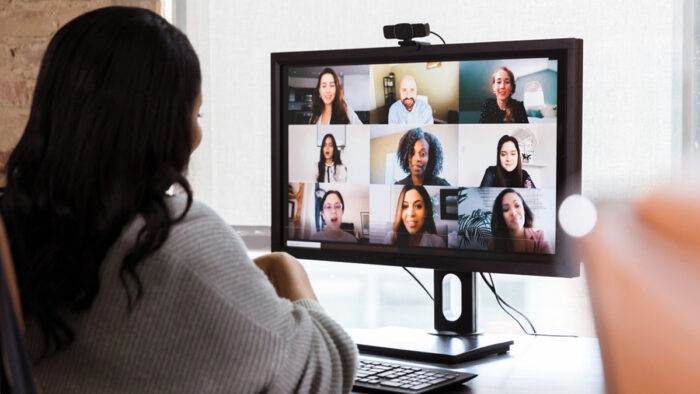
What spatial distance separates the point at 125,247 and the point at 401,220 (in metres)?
0.71

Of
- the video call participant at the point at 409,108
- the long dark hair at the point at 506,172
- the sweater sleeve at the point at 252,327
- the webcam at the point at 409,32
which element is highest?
the webcam at the point at 409,32

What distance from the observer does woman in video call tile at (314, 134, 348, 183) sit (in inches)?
58.4

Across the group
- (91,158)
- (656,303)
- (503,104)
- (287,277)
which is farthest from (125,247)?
(503,104)

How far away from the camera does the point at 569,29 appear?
1.82m

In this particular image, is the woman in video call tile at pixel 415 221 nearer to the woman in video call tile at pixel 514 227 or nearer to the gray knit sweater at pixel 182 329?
the woman in video call tile at pixel 514 227

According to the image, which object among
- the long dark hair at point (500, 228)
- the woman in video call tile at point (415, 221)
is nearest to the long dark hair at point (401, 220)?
the woman in video call tile at point (415, 221)

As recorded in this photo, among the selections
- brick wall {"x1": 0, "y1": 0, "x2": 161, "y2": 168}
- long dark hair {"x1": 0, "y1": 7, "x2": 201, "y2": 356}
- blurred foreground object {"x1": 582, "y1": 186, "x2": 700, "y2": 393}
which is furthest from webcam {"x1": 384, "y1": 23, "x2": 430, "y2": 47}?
blurred foreground object {"x1": 582, "y1": 186, "x2": 700, "y2": 393}

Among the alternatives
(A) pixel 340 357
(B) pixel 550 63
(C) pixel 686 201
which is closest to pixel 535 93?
(B) pixel 550 63

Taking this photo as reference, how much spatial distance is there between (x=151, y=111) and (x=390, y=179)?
26.0 inches

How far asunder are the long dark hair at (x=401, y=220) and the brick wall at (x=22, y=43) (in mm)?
1065

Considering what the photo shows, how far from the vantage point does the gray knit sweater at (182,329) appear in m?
0.80

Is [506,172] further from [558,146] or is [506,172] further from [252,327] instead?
[252,327]

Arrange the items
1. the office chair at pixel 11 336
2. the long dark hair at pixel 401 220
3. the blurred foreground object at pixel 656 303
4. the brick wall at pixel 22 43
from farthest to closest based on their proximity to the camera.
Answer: the brick wall at pixel 22 43 < the long dark hair at pixel 401 220 < the office chair at pixel 11 336 < the blurred foreground object at pixel 656 303

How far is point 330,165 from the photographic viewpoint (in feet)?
4.90
